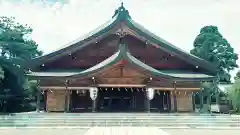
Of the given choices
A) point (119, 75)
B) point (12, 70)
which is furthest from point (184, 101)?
point (12, 70)

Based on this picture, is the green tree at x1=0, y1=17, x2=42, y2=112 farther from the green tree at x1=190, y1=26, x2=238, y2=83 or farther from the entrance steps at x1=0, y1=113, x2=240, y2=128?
the green tree at x1=190, y1=26, x2=238, y2=83

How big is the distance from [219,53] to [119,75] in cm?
3482

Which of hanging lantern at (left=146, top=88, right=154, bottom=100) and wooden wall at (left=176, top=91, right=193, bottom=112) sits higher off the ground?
hanging lantern at (left=146, top=88, right=154, bottom=100)

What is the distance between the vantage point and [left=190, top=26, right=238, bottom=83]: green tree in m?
45.4

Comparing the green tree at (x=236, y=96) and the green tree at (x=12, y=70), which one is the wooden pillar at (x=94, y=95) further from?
the green tree at (x=236, y=96)

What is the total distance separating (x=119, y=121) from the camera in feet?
48.2

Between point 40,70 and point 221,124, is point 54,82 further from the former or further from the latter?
point 221,124

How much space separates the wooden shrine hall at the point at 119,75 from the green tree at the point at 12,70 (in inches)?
326

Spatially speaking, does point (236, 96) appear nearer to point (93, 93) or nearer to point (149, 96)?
point (149, 96)

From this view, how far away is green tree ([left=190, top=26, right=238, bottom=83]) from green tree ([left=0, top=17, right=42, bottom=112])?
29.9 meters

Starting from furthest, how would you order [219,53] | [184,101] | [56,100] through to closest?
[219,53] → [184,101] → [56,100]

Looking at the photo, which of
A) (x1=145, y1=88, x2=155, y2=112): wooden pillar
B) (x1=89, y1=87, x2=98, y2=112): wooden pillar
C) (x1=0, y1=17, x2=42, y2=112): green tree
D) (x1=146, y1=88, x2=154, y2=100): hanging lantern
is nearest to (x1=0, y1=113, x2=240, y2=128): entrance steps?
(x1=89, y1=87, x2=98, y2=112): wooden pillar

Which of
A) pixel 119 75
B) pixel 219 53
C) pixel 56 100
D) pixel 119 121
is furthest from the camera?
pixel 219 53

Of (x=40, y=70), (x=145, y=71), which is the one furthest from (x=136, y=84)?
(x=40, y=70)
